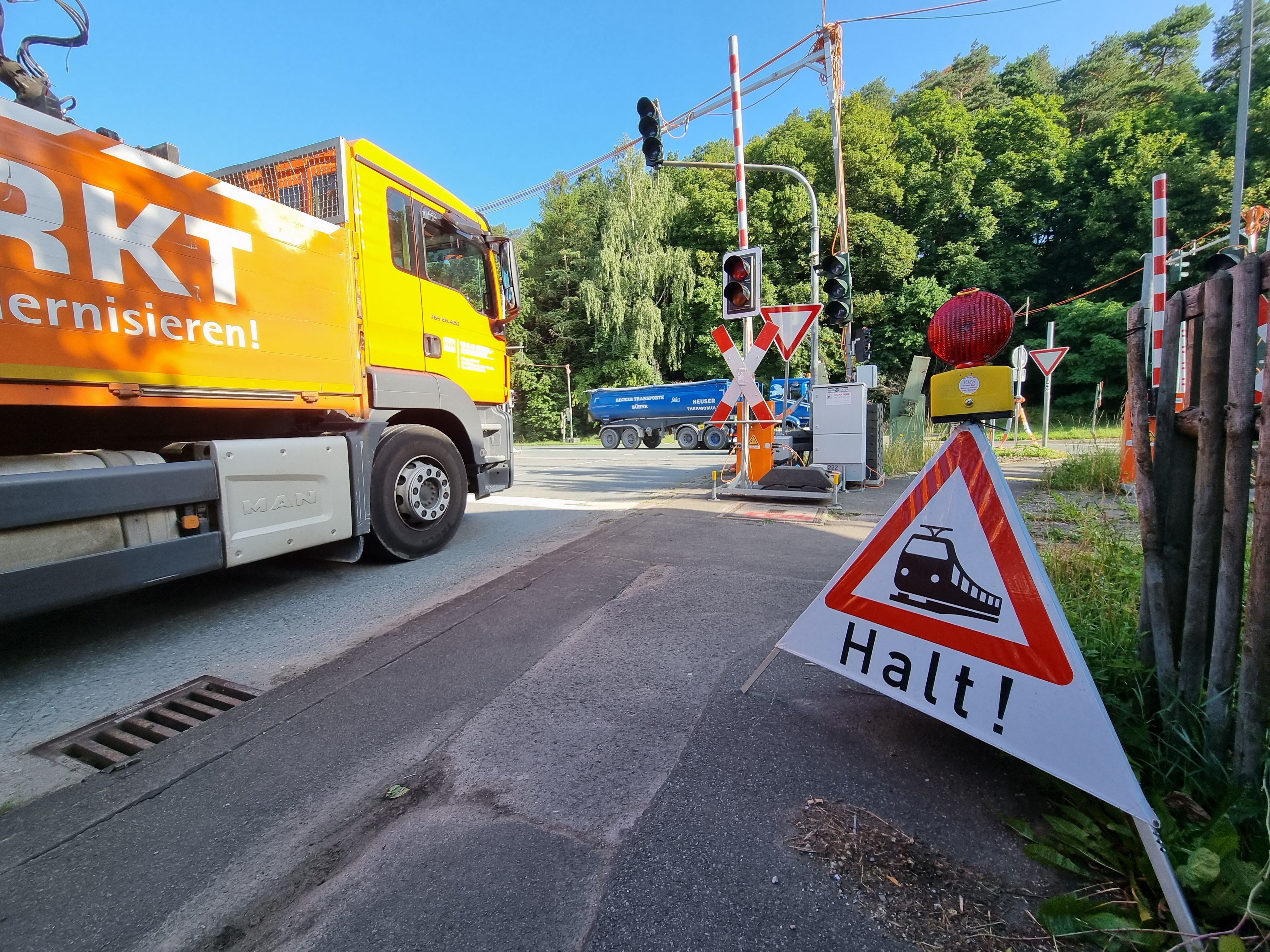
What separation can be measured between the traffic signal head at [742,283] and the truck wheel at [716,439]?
Answer: 44.7 feet

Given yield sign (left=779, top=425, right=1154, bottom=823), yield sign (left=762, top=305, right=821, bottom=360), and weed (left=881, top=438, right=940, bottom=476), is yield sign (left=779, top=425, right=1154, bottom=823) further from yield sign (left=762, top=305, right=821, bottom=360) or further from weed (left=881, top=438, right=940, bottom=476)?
weed (left=881, top=438, right=940, bottom=476)

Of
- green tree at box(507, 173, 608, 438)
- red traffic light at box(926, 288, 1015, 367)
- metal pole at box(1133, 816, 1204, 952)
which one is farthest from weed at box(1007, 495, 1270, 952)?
green tree at box(507, 173, 608, 438)

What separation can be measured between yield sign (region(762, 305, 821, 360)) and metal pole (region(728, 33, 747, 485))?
364 mm

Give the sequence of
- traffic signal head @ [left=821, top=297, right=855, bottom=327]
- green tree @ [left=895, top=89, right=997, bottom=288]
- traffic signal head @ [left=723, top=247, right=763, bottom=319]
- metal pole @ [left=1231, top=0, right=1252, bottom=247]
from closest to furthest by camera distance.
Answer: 1. metal pole @ [left=1231, top=0, right=1252, bottom=247]
2. traffic signal head @ [left=723, top=247, right=763, bottom=319]
3. traffic signal head @ [left=821, top=297, right=855, bottom=327]
4. green tree @ [left=895, top=89, right=997, bottom=288]

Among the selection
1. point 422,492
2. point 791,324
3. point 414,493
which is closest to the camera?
point 414,493

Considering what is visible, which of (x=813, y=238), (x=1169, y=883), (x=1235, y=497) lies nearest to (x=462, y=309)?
(x=1235, y=497)

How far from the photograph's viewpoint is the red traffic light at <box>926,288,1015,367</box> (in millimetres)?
2248

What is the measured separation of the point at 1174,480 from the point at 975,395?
2.42ft

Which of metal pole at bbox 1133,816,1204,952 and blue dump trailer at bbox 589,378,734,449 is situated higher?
blue dump trailer at bbox 589,378,734,449

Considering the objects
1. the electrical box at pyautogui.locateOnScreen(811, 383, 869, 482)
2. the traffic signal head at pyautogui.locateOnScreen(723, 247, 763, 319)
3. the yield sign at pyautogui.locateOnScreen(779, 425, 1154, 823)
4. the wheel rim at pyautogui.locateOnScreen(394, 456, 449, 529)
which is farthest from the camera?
the electrical box at pyautogui.locateOnScreen(811, 383, 869, 482)

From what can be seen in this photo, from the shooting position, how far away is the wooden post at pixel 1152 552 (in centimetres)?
206

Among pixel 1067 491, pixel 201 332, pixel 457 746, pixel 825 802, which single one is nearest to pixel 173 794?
pixel 457 746

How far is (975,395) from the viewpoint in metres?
2.25

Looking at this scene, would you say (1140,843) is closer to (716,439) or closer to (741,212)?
(741,212)
